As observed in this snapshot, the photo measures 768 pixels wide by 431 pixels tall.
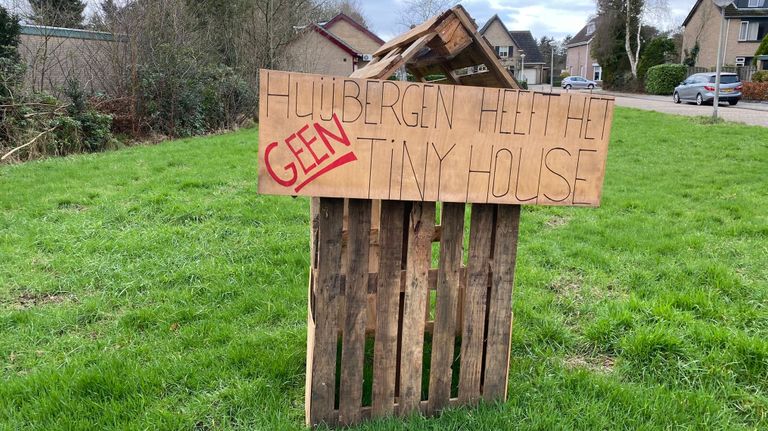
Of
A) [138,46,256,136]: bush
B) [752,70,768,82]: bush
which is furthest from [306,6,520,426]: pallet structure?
[752,70,768,82]: bush

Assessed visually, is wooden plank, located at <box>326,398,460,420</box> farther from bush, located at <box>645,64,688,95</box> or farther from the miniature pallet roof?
bush, located at <box>645,64,688,95</box>

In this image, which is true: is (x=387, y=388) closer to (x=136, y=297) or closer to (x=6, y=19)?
(x=136, y=297)

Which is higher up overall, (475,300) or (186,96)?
(186,96)

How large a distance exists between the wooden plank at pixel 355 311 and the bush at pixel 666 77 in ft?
121

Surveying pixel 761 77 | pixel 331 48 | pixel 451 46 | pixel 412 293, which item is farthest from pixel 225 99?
pixel 761 77

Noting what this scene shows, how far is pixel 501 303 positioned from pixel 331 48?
30.8 meters

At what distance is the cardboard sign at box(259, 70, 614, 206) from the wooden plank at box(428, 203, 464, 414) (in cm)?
19

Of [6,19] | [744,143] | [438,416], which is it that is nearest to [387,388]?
[438,416]

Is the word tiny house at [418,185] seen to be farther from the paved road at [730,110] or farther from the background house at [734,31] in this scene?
the background house at [734,31]

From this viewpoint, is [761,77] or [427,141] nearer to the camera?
[427,141]

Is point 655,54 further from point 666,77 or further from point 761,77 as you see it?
point 761,77

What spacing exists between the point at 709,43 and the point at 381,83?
148 feet

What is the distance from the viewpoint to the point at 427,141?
196 cm

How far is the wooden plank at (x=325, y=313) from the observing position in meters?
2.08
